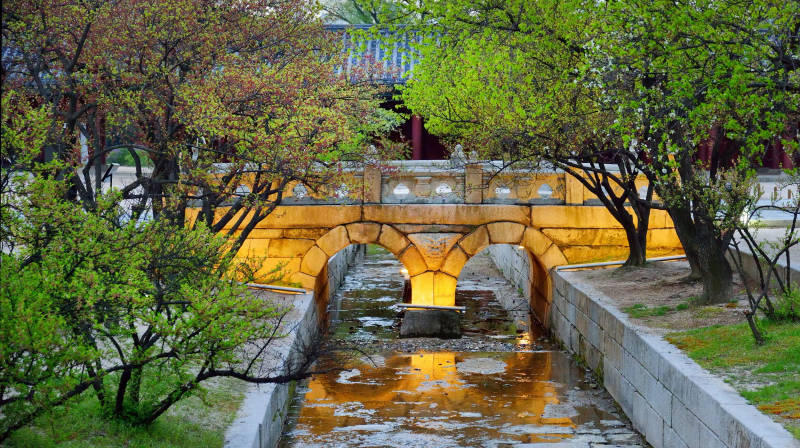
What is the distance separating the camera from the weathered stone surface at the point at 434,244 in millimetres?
18797

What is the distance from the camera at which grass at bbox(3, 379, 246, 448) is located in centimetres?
724

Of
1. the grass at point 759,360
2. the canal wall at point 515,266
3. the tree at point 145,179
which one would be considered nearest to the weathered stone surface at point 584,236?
the canal wall at point 515,266

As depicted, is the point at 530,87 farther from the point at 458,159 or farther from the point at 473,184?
the point at 458,159

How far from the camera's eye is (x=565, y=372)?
15273 mm

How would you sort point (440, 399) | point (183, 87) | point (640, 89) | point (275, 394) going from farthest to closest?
point (440, 399) → point (183, 87) → point (640, 89) → point (275, 394)

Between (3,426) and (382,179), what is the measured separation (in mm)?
12628

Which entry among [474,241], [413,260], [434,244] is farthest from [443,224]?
[413,260]

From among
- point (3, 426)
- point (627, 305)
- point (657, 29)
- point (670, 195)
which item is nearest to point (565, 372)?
point (627, 305)

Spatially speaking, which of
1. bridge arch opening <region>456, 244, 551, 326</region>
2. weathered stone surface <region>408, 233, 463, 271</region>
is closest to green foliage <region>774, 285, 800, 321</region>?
weathered stone surface <region>408, 233, 463, 271</region>

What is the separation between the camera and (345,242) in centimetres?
1869

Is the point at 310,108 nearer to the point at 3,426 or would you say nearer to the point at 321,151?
the point at 321,151

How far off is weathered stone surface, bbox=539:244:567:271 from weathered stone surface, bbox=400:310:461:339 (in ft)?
7.31

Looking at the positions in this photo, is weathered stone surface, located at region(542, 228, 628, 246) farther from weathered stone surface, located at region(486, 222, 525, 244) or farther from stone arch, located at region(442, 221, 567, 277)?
weathered stone surface, located at region(486, 222, 525, 244)

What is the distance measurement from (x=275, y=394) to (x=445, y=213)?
28.9 feet
